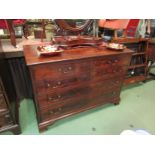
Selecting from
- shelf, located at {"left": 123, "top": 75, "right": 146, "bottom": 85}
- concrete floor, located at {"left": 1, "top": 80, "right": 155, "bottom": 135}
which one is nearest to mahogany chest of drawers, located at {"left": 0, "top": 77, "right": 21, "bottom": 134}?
concrete floor, located at {"left": 1, "top": 80, "right": 155, "bottom": 135}

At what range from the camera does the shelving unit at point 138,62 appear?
237 centimetres

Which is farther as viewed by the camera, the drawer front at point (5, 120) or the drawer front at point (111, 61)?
the drawer front at point (111, 61)

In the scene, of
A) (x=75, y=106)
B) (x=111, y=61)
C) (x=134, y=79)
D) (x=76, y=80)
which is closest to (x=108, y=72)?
(x=111, y=61)

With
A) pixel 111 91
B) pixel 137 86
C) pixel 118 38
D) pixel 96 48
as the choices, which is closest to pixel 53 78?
pixel 96 48

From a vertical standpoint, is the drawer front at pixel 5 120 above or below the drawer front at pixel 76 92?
below

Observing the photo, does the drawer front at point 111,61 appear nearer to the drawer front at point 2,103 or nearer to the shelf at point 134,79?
the shelf at point 134,79

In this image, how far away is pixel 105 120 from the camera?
5.89 ft

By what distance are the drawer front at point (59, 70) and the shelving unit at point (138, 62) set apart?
1260 mm

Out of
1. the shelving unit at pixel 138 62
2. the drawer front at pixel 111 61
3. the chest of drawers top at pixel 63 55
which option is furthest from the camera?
the shelving unit at pixel 138 62

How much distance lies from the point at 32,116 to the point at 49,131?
376mm

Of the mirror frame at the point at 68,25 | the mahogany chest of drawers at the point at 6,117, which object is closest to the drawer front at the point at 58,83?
the mahogany chest of drawers at the point at 6,117

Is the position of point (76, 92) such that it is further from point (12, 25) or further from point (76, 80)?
point (12, 25)

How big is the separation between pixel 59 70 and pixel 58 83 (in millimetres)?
155

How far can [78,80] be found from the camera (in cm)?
147
